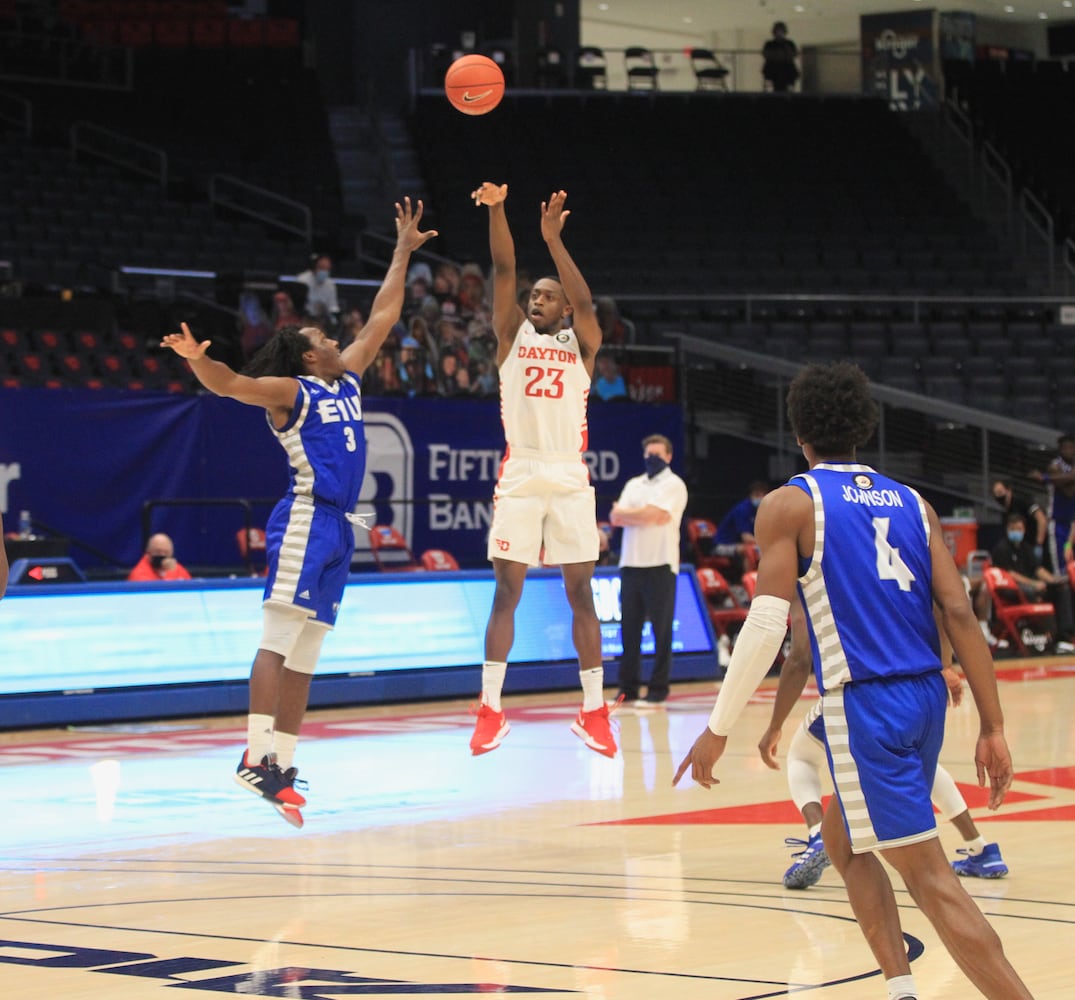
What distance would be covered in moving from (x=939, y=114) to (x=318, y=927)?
2821cm

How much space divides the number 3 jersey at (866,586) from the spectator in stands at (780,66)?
1093 inches

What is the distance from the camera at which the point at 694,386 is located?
21.2 meters

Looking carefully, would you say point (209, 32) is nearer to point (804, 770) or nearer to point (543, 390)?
point (543, 390)

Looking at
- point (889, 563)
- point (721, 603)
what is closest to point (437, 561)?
point (721, 603)

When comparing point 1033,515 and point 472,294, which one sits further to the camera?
point 1033,515

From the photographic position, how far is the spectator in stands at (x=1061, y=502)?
62.6 ft

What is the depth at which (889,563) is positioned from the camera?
4262mm

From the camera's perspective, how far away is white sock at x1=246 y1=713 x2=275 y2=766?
7.30 metres

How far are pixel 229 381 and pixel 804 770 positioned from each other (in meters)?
2.80

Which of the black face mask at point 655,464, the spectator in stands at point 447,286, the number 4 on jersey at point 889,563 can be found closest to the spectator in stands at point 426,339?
the spectator in stands at point 447,286

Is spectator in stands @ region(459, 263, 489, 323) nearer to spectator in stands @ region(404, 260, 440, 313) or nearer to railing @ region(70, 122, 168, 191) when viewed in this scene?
spectator in stands @ region(404, 260, 440, 313)

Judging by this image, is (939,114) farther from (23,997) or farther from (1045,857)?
(23,997)

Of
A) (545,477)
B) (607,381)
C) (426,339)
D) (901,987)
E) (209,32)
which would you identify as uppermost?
(209,32)

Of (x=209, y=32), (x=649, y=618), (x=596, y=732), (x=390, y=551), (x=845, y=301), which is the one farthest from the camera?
(x=209, y=32)
